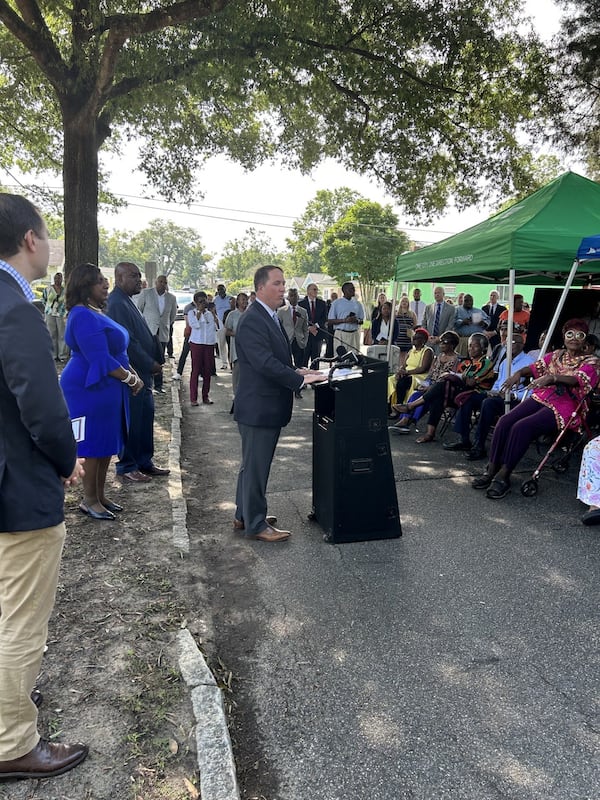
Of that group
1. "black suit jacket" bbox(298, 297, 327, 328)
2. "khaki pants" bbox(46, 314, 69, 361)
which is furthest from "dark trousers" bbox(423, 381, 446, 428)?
"khaki pants" bbox(46, 314, 69, 361)

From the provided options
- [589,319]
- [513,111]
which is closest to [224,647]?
[589,319]

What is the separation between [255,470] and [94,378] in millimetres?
1411

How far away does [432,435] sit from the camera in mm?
7508

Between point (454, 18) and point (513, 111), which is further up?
point (454, 18)

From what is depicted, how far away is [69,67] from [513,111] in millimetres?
8234

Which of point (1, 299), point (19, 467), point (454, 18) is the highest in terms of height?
point (454, 18)

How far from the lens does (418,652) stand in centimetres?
290

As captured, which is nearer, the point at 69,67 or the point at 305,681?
the point at 305,681

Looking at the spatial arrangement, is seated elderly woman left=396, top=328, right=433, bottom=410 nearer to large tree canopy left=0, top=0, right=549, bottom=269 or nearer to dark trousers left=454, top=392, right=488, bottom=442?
dark trousers left=454, top=392, right=488, bottom=442

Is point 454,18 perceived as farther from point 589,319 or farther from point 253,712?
point 253,712

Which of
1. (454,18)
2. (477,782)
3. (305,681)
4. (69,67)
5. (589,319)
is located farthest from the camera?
(454,18)

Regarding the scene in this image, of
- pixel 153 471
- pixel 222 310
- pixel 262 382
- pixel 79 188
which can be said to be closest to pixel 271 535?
pixel 262 382

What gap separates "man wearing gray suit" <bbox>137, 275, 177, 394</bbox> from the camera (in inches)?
408

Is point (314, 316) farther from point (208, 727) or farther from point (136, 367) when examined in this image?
point (208, 727)
